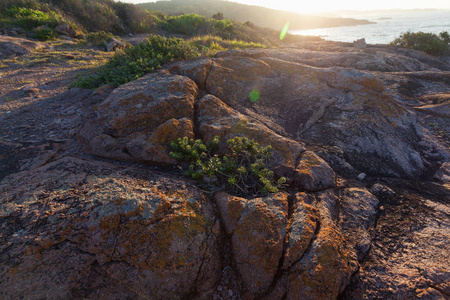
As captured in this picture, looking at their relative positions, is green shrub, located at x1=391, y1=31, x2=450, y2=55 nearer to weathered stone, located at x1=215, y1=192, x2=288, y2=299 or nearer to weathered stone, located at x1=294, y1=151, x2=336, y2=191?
weathered stone, located at x1=294, y1=151, x2=336, y2=191

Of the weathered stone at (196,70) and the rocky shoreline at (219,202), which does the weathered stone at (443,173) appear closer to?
the rocky shoreline at (219,202)

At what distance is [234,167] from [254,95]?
96.3 inches

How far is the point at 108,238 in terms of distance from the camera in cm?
210

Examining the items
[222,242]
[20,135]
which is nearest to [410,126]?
[222,242]

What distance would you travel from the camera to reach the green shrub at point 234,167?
9.20 ft

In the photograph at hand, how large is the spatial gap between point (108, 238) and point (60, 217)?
56 cm

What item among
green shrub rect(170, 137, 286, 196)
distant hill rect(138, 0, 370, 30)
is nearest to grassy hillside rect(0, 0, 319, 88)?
green shrub rect(170, 137, 286, 196)

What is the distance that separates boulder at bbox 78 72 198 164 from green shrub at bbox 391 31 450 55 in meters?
16.5

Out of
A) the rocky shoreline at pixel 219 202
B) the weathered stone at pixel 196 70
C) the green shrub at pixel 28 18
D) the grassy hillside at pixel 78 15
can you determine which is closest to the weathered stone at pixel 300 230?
the rocky shoreline at pixel 219 202

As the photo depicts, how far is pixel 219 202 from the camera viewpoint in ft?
8.67

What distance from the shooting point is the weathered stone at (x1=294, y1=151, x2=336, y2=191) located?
294cm

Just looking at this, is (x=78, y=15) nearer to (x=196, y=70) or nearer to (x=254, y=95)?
(x=196, y=70)

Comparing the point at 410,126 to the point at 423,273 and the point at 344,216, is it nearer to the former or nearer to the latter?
the point at 344,216

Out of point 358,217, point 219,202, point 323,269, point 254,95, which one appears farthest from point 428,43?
point 219,202
